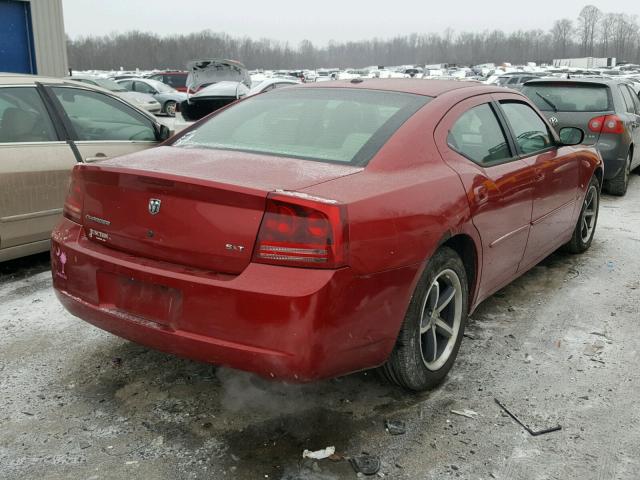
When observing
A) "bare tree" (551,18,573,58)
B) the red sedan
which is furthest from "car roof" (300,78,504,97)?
"bare tree" (551,18,573,58)

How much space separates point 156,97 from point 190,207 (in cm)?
2318

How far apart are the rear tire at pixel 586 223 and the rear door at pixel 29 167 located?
4.15 metres

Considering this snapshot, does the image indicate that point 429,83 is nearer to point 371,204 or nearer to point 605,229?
point 371,204

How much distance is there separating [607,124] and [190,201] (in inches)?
278

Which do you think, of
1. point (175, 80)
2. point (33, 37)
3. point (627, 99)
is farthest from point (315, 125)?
point (175, 80)

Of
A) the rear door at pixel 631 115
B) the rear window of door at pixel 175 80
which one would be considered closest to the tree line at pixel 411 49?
the rear window of door at pixel 175 80

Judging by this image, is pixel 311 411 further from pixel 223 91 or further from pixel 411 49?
pixel 411 49

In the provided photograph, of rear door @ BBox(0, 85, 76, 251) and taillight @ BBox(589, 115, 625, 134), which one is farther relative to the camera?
taillight @ BBox(589, 115, 625, 134)

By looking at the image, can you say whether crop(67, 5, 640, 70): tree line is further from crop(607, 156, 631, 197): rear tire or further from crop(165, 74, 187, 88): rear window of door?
crop(607, 156, 631, 197): rear tire

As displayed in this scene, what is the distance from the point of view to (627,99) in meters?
9.17

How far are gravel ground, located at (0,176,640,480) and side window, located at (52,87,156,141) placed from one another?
1734mm

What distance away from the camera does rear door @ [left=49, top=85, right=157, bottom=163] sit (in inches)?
200

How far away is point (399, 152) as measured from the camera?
9.64ft

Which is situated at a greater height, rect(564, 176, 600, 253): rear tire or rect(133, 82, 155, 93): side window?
rect(133, 82, 155, 93): side window
